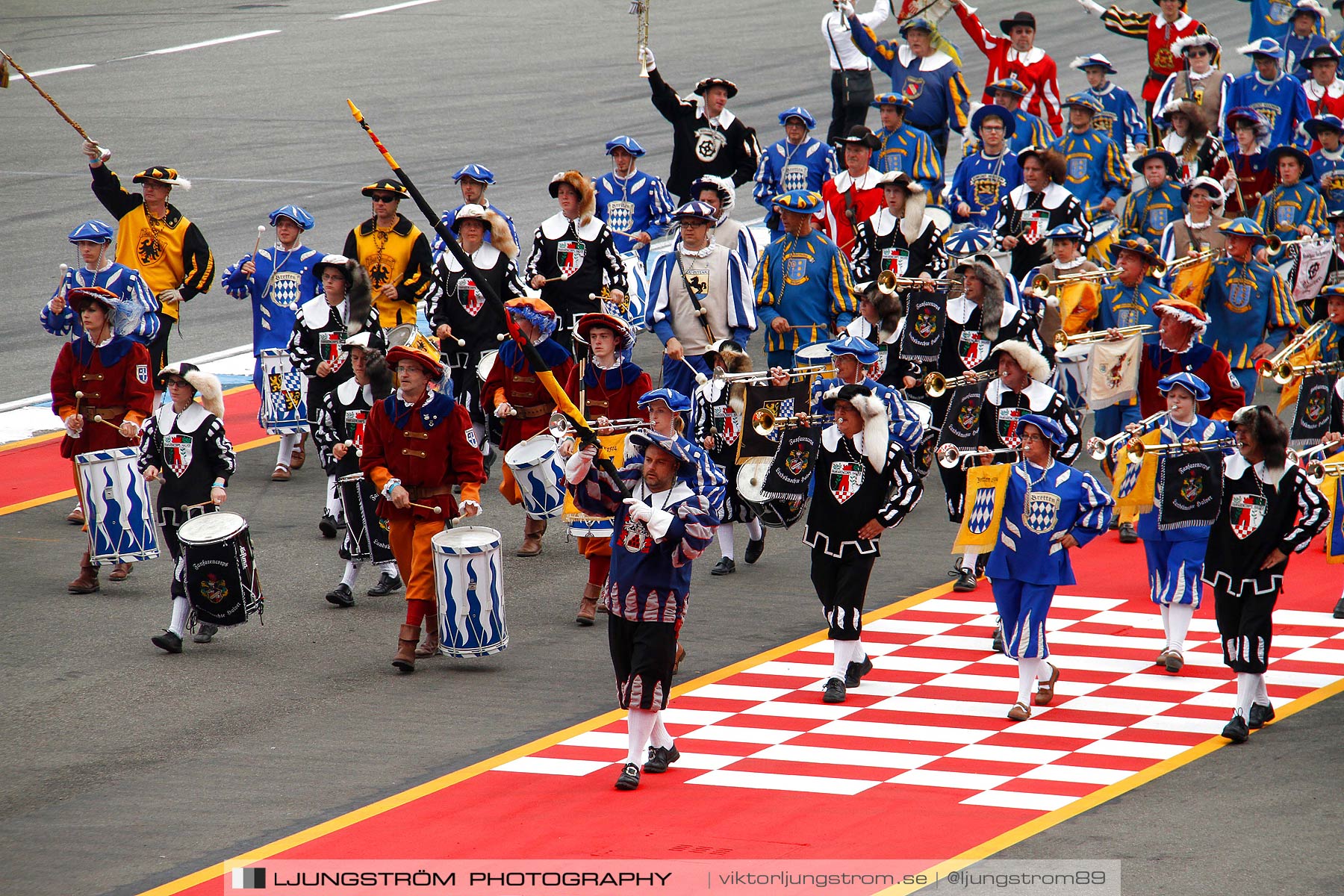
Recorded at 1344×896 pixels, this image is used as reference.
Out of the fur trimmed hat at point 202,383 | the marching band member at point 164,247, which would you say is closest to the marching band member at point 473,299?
the marching band member at point 164,247

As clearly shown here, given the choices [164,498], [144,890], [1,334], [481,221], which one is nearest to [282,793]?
[144,890]

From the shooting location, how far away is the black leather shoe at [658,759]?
10789mm

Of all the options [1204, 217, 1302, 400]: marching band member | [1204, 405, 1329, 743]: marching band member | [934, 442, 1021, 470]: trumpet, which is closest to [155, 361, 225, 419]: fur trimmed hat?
[934, 442, 1021, 470]: trumpet

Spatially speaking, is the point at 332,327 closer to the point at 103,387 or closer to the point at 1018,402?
the point at 103,387

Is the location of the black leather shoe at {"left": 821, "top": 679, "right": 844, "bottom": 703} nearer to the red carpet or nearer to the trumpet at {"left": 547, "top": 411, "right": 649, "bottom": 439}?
the red carpet

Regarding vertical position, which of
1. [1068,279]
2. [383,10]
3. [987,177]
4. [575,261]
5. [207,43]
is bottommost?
[1068,279]

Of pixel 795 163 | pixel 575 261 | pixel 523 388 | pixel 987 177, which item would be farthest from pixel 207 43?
pixel 523 388

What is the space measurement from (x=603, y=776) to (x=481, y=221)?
6.78 meters

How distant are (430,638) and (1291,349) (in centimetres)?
631

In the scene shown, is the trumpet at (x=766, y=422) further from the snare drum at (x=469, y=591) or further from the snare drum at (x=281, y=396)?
the snare drum at (x=281, y=396)

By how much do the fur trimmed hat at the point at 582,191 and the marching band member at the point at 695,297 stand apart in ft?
4.14

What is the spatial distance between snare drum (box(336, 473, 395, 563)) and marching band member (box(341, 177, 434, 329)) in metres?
3.70

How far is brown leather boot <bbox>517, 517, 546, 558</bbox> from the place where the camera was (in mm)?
15219

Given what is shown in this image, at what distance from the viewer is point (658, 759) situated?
35.5 feet
